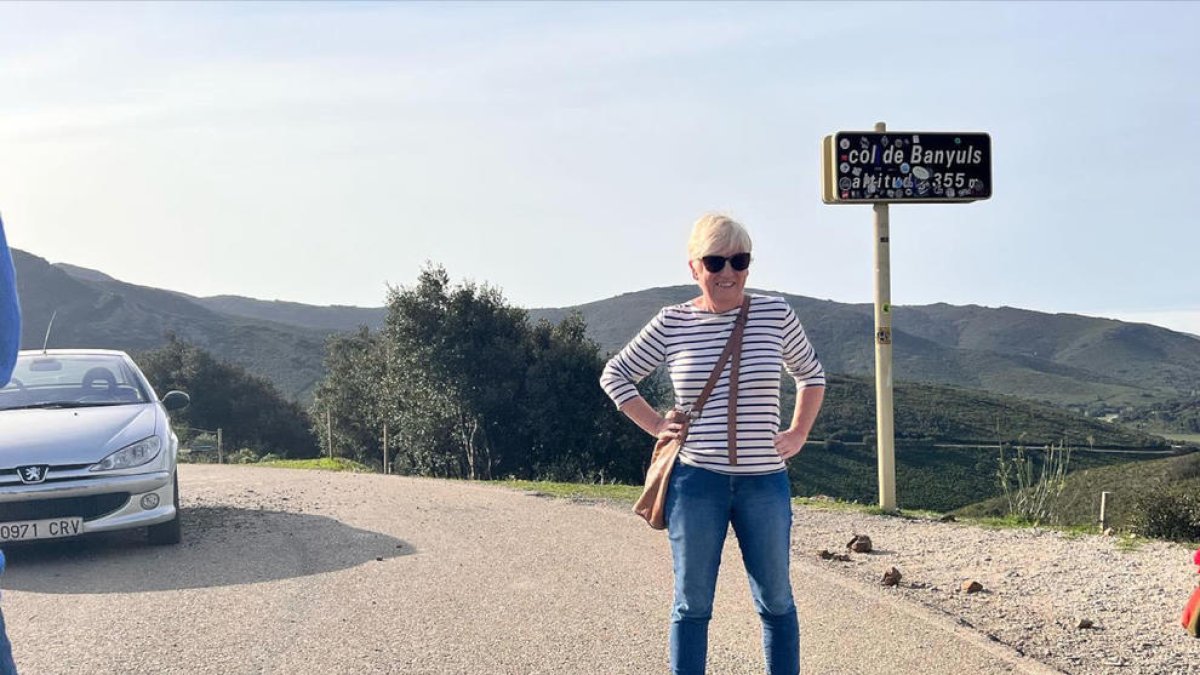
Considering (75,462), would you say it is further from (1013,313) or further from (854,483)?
(1013,313)

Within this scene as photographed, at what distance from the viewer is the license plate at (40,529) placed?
25.6 feet

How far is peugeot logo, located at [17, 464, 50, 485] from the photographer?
312 inches

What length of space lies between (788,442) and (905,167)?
7915 millimetres

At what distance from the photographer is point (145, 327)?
9781cm

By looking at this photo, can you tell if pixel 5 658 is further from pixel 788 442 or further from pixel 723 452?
pixel 788 442

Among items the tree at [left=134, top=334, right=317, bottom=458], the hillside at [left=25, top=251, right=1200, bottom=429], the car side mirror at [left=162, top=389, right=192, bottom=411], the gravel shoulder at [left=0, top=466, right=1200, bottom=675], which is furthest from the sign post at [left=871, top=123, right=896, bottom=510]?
the tree at [left=134, top=334, right=317, bottom=458]

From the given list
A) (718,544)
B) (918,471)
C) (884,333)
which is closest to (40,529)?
(718,544)

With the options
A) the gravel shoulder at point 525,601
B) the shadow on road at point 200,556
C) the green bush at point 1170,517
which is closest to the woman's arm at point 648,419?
the gravel shoulder at point 525,601

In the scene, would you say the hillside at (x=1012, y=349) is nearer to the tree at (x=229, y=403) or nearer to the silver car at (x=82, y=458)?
the tree at (x=229, y=403)

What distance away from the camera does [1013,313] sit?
167375mm

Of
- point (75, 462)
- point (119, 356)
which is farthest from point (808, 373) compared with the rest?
point (119, 356)

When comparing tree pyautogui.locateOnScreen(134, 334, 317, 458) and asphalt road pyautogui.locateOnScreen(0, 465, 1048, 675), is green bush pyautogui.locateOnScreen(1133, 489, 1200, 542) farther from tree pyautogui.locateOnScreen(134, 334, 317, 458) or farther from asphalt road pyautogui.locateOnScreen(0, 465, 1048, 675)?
tree pyautogui.locateOnScreen(134, 334, 317, 458)

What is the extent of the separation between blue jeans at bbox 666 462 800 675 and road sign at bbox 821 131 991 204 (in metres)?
7.64

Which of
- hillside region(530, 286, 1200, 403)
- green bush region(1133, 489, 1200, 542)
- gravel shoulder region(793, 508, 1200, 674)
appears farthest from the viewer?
hillside region(530, 286, 1200, 403)
